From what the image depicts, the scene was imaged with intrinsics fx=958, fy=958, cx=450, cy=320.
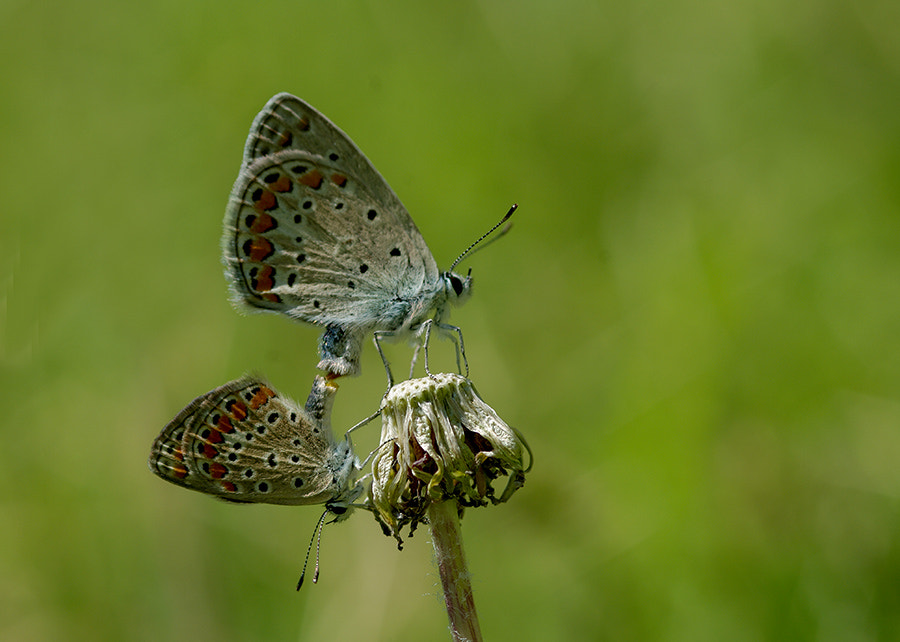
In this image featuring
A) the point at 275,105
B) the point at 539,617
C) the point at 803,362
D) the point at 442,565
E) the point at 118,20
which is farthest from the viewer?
the point at 118,20

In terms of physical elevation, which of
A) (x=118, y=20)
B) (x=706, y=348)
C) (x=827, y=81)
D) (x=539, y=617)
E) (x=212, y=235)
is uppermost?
(x=118, y=20)

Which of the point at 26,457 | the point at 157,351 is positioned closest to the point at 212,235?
the point at 157,351

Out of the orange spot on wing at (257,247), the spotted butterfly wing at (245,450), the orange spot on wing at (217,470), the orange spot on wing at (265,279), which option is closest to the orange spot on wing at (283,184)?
the orange spot on wing at (257,247)

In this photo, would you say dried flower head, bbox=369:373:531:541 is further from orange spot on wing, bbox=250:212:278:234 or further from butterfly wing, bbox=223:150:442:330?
orange spot on wing, bbox=250:212:278:234

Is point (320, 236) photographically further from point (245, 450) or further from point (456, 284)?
point (245, 450)

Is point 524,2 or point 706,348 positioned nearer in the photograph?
point 706,348

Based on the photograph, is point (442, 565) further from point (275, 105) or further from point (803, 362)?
point (803, 362)
